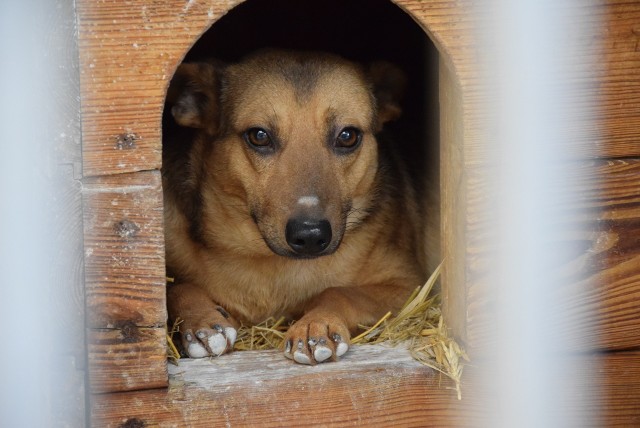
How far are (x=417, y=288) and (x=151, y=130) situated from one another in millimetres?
1581

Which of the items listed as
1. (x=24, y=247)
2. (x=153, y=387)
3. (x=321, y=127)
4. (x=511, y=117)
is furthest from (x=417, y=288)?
(x=24, y=247)

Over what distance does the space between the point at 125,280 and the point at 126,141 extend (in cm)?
46

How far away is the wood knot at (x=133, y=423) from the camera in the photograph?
304 cm

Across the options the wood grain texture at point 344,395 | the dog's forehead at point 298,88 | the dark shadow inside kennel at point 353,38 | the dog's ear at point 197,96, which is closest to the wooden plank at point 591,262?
the wood grain texture at point 344,395

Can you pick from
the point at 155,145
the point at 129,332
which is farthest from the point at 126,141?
the point at 129,332

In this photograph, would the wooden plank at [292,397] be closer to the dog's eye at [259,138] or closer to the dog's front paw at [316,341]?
the dog's front paw at [316,341]

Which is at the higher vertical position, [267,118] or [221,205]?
[267,118]

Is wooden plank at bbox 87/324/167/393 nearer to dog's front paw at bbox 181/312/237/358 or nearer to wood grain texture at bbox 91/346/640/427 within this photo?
wood grain texture at bbox 91/346/640/427

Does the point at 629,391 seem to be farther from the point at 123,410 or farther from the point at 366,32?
the point at 366,32

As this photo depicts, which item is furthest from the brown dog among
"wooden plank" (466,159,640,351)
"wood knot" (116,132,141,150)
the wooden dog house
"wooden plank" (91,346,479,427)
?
"wood knot" (116,132,141,150)

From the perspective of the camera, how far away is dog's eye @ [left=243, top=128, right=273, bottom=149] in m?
3.73

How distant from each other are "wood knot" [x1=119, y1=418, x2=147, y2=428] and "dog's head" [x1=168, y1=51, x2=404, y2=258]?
2.81 feet

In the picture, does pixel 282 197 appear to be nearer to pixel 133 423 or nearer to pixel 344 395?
pixel 344 395

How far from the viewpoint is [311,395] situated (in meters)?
3.16
